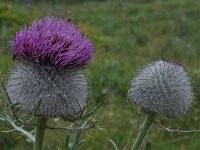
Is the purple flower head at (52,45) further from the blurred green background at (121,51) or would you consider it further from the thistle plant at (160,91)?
the thistle plant at (160,91)

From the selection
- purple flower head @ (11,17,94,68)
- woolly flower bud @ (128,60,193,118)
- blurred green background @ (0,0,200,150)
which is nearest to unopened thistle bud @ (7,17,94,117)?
purple flower head @ (11,17,94,68)

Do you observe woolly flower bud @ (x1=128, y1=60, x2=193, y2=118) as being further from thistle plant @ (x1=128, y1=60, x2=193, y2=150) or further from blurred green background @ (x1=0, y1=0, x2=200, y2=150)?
blurred green background @ (x1=0, y1=0, x2=200, y2=150)

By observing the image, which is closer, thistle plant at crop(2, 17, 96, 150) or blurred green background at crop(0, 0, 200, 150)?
thistle plant at crop(2, 17, 96, 150)

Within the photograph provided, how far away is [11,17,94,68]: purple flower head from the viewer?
10.0 ft

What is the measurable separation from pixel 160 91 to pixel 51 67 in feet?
2.93

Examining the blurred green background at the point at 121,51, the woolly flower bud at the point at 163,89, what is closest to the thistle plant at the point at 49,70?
the blurred green background at the point at 121,51

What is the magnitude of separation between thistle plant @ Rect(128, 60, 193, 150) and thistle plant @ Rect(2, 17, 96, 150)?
0.50 metres

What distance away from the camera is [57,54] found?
3.06 m

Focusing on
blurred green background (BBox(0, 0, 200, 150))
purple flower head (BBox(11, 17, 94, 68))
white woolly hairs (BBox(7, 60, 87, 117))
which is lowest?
blurred green background (BBox(0, 0, 200, 150))

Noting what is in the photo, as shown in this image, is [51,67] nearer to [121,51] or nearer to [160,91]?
[160,91]

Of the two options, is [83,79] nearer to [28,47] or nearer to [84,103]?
[84,103]

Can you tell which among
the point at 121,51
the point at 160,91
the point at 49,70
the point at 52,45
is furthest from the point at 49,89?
the point at 121,51

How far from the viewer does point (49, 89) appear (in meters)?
3.18

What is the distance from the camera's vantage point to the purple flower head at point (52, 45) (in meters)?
3.06
